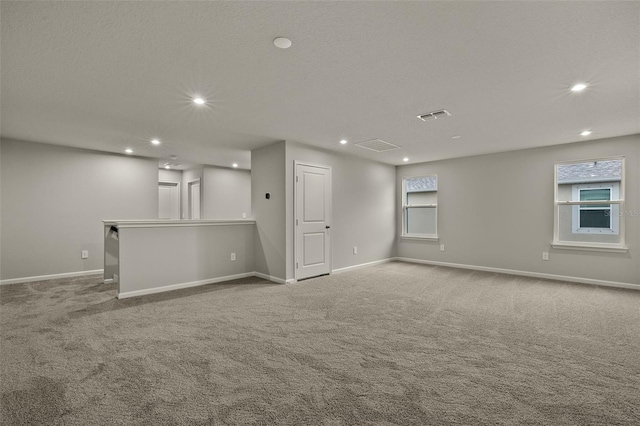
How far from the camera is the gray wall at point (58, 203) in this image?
4.80 m

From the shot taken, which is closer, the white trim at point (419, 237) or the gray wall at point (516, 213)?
the gray wall at point (516, 213)

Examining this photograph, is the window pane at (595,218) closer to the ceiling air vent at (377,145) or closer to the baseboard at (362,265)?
the ceiling air vent at (377,145)

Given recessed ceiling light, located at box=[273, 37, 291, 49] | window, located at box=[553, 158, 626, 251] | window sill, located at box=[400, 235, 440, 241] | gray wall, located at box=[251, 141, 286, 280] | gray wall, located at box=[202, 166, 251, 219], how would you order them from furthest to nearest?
gray wall, located at box=[202, 166, 251, 219]
window sill, located at box=[400, 235, 440, 241]
gray wall, located at box=[251, 141, 286, 280]
window, located at box=[553, 158, 626, 251]
recessed ceiling light, located at box=[273, 37, 291, 49]

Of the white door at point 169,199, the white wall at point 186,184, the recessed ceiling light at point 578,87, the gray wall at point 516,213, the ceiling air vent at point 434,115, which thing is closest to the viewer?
the recessed ceiling light at point 578,87

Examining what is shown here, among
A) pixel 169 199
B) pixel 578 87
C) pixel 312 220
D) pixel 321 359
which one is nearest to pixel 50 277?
pixel 169 199

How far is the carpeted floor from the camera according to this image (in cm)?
171

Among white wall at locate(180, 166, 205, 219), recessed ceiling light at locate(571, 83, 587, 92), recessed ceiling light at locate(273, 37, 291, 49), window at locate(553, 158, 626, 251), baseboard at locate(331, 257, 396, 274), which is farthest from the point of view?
white wall at locate(180, 166, 205, 219)

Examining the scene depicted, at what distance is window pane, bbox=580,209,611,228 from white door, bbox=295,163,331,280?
4253mm

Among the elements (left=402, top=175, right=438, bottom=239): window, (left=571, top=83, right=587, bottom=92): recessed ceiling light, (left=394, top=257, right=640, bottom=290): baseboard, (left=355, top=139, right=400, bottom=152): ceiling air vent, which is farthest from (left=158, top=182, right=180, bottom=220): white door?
(left=571, top=83, right=587, bottom=92): recessed ceiling light

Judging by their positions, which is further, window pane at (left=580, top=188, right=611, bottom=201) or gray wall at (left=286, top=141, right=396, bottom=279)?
gray wall at (left=286, top=141, right=396, bottom=279)

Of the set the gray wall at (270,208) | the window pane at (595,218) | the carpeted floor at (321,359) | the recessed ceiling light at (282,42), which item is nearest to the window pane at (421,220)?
the window pane at (595,218)

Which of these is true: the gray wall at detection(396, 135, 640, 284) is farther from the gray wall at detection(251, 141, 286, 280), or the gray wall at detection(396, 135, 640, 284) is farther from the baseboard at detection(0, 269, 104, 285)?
the baseboard at detection(0, 269, 104, 285)

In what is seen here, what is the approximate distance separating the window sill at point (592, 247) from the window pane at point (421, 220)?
2.22 m

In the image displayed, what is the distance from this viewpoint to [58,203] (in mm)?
5207
